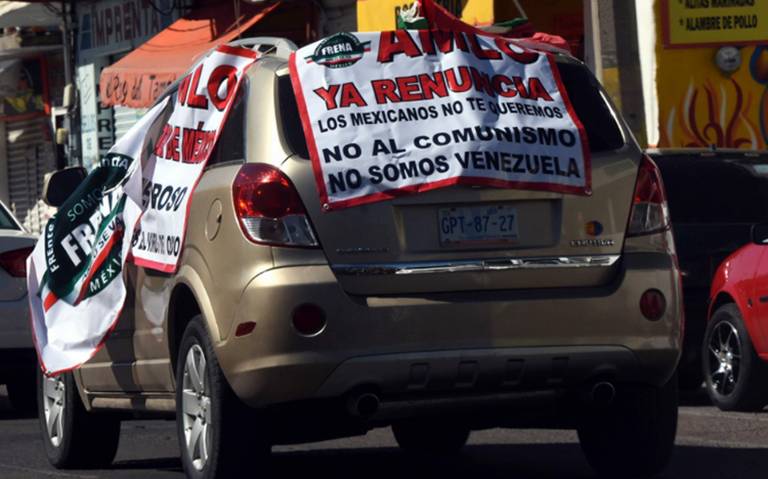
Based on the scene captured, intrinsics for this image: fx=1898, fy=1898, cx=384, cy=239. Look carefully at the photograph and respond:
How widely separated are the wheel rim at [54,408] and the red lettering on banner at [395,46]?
9.18 feet

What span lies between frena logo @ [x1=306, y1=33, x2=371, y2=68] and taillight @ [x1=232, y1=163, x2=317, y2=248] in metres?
0.54

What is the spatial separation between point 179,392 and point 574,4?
40.7ft

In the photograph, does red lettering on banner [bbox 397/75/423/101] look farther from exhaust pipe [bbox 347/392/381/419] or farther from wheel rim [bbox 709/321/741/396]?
wheel rim [bbox 709/321/741/396]

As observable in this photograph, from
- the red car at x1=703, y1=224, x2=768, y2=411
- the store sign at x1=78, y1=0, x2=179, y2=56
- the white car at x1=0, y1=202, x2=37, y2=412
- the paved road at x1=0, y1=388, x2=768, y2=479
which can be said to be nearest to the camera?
the paved road at x1=0, y1=388, x2=768, y2=479

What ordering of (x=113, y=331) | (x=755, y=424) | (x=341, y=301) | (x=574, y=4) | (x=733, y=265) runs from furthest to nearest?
(x=574, y=4) → (x=733, y=265) → (x=755, y=424) → (x=113, y=331) → (x=341, y=301)

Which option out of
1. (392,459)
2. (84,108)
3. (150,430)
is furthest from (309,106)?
(84,108)

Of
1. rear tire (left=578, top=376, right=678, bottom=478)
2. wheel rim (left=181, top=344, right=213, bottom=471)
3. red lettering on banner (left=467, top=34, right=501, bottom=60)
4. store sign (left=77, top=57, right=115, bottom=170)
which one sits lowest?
store sign (left=77, top=57, right=115, bottom=170)

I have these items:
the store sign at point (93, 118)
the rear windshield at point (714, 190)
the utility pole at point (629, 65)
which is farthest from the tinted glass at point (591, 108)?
the store sign at point (93, 118)

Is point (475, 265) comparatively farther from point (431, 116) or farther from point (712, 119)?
point (712, 119)

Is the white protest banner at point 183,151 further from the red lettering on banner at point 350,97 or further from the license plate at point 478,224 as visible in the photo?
the license plate at point 478,224

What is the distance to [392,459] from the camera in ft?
29.8

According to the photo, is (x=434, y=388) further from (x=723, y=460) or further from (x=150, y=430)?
(x=150, y=430)

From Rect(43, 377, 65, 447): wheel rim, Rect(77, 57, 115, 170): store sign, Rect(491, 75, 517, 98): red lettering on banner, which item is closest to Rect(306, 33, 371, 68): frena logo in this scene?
Rect(491, 75, 517, 98): red lettering on banner

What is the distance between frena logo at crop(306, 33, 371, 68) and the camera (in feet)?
23.2
